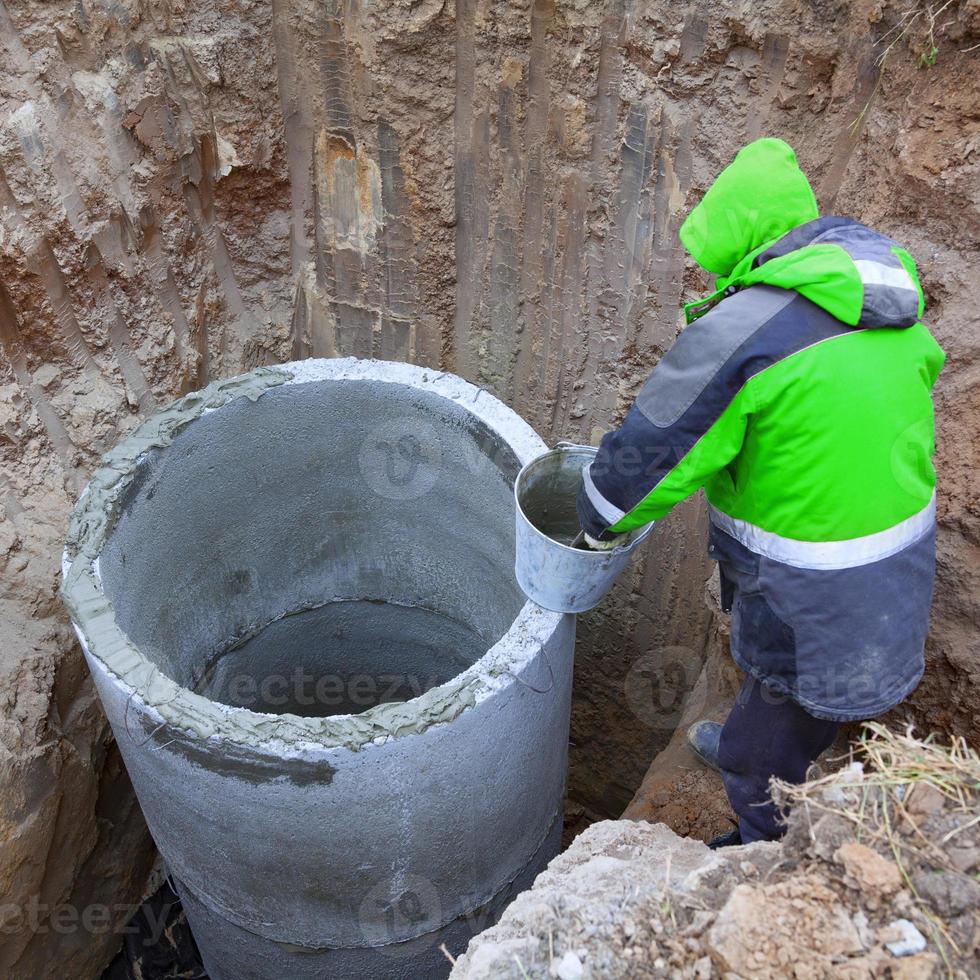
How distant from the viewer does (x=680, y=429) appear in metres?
1.93

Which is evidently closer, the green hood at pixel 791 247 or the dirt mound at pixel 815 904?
the dirt mound at pixel 815 904

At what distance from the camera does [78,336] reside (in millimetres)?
3305

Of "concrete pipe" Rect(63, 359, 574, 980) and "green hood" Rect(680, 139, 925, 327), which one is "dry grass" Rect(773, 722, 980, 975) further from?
"concrete pipe" Rect(63, 359, 574, 980)

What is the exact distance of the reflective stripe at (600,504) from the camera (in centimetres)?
209

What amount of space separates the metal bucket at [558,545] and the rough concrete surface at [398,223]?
2.75 ft

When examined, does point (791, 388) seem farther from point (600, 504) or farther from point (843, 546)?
point (600, 504)

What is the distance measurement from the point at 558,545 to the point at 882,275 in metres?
0.91

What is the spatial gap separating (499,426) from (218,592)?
1349mm

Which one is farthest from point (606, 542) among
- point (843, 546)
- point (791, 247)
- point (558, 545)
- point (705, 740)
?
point (705, 740)

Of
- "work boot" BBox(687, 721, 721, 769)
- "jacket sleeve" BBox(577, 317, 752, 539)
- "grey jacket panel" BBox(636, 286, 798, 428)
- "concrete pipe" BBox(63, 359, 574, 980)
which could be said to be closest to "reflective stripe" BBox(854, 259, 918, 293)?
"grey jacket panel" BBox(636, 286, 798, 428)

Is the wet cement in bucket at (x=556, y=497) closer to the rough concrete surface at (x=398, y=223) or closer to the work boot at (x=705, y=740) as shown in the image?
the rough concrete surface at (x=398, y=223)

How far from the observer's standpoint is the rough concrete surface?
256 cm

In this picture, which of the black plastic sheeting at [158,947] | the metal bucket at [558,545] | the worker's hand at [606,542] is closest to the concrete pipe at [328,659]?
the metal bucket at [558,545]

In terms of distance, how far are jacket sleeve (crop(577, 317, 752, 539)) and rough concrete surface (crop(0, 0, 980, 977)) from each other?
2.79 ft
